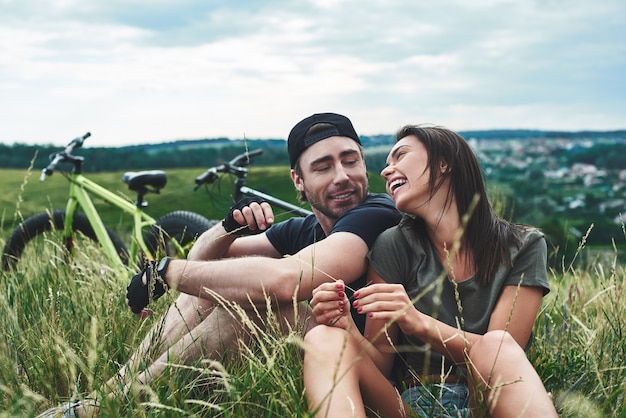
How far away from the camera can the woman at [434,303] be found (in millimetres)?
2076

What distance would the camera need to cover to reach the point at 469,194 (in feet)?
8.36

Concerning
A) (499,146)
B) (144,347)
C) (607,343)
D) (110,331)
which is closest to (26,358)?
(110,331)

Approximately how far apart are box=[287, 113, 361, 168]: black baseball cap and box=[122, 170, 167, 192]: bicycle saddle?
2.69 metres

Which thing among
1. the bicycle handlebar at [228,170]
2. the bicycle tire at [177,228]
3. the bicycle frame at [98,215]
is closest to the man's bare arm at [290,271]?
the bicycle tire at [177,228]

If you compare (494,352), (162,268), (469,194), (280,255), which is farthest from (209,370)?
(280,255)

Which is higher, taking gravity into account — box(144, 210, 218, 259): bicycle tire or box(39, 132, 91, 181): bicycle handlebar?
box(39, 132, 91, 181): bicycle handlebar

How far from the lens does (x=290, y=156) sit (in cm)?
338

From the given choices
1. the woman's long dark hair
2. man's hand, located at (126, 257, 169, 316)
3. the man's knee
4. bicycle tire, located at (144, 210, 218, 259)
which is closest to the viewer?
the man's knee

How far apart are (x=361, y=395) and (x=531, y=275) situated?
760 mm

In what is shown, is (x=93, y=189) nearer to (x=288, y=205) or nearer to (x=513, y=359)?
(x=288, y=205)

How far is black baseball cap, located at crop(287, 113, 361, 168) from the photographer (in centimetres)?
322

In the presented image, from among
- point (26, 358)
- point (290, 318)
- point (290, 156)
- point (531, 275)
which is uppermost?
point (290, 156)

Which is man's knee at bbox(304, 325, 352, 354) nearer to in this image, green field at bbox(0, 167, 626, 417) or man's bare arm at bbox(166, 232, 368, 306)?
green field at bbox(0, 167, 626, 417)

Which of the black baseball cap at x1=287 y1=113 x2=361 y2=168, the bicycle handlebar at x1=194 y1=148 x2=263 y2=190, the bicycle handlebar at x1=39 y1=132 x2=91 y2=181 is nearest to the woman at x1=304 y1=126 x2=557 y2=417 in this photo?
the black baseball cap at x1=287 y1=113 x2=361 y2=168
